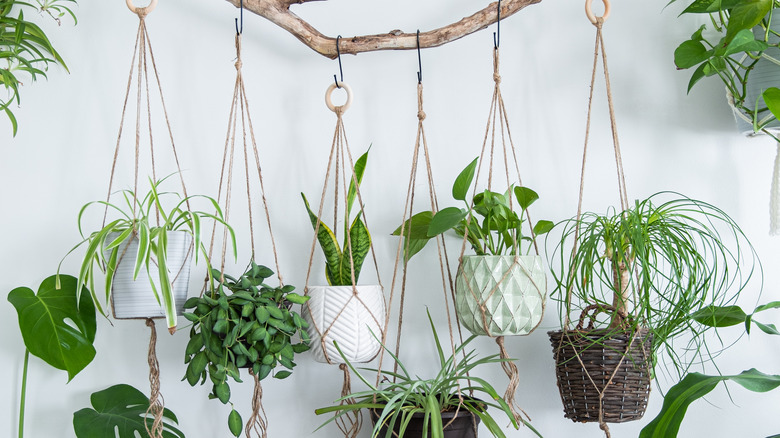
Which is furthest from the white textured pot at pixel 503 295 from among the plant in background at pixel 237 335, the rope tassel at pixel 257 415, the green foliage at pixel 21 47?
the green foliage at pixel 21 47

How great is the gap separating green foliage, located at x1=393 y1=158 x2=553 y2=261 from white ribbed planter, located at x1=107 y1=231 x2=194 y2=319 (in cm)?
44

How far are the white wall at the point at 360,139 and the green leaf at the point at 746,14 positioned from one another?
23cm

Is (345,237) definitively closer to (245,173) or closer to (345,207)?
(345,207)

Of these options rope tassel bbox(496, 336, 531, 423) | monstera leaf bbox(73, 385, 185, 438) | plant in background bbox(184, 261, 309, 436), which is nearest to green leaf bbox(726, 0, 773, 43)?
rope tassel bbox(496, 336, 531, 423)

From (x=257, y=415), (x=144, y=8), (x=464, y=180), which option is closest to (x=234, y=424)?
(x=257, y=415)

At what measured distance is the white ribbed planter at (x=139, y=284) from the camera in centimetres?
114

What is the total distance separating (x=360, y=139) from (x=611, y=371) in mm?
735

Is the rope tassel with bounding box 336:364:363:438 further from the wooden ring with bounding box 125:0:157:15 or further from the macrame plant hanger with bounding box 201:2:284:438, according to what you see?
the wooden ring with bounding box 125:0:157:15

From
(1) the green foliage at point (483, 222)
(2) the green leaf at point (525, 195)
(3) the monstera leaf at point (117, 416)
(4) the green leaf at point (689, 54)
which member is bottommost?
(3) the monstera leaf at point (117, 416)

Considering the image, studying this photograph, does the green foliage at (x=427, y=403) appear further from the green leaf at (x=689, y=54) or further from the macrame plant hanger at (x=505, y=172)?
the green leaf at (x=689, y=54)

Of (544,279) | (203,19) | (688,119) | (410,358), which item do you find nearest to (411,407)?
(410,358)

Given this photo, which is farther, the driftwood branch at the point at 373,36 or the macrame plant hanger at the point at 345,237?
the driftwood branch at the point at 373,36

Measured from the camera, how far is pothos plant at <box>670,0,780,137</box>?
3.78 ft

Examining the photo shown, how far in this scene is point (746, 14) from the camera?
3.82ft
